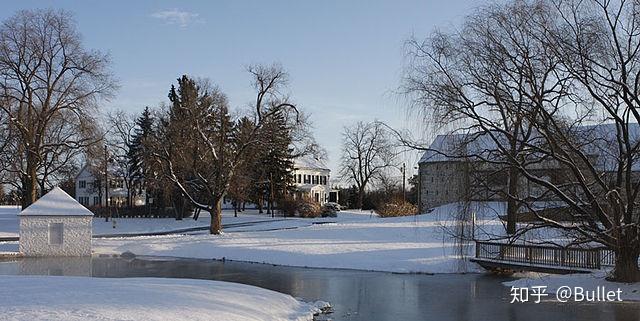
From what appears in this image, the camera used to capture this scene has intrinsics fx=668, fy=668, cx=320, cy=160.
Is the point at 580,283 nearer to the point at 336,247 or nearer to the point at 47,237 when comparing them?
the point at 336,247

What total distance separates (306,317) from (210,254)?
2005cm

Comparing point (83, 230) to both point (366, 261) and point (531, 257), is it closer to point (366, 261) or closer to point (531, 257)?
point (366, 261)

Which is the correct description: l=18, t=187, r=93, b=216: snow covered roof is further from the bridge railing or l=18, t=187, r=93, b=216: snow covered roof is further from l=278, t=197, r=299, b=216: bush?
l=278, t=197, r=299, b=216: bush

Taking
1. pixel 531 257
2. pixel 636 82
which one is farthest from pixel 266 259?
pixel 636 82

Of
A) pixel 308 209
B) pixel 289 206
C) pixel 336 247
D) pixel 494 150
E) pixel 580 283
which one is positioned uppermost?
pixel 494 150

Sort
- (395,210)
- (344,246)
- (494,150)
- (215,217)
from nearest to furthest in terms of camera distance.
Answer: (494,150), (344,246), (215,217), (395,210)

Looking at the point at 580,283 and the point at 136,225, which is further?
the point at 136,225

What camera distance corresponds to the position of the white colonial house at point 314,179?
97.6 m

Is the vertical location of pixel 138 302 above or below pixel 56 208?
below

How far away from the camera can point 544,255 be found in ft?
83.8

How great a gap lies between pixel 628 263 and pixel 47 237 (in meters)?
28.2

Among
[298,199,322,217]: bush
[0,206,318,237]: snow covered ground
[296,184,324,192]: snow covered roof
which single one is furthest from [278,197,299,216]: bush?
[296,184,324,192]: snow covered roof

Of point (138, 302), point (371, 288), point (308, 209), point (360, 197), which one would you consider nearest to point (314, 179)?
point (360, 197)

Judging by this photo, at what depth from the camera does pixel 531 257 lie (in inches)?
1007
